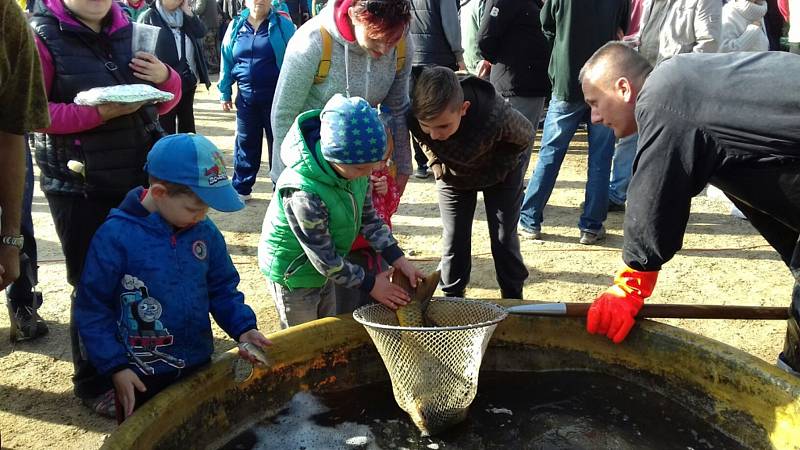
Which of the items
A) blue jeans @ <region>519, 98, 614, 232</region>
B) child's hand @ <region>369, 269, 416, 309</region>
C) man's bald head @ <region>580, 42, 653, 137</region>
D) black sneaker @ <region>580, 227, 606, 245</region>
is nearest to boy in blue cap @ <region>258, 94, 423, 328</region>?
child's hand @ <region>369, 269, 416, 309</region>

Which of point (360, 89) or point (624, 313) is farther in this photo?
point (360, 89)

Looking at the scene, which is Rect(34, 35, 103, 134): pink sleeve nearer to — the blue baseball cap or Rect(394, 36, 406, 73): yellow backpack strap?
the blue baseball cap

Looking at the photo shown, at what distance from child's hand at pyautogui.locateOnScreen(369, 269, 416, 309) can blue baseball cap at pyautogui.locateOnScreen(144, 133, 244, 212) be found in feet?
2.34

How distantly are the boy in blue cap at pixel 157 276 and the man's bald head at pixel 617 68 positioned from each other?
4.53 feet

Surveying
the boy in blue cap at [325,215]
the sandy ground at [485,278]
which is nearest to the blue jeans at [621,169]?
the sandy ground at [485,278]

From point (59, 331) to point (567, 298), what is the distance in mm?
2892

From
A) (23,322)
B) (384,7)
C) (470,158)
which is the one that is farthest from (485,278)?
(23,322)

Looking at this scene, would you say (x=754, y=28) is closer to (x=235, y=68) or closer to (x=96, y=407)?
(x=235, y=68)

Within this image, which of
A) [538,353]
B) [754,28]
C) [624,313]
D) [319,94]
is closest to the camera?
[624,313]

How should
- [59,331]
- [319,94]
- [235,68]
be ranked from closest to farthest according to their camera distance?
[319,94]
[59,331]
[235,68]

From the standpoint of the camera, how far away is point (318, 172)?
2895mm

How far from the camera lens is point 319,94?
3.61 meters

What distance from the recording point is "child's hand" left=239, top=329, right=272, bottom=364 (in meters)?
2.78

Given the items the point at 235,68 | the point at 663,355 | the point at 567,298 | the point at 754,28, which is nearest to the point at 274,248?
the point at 663,355
